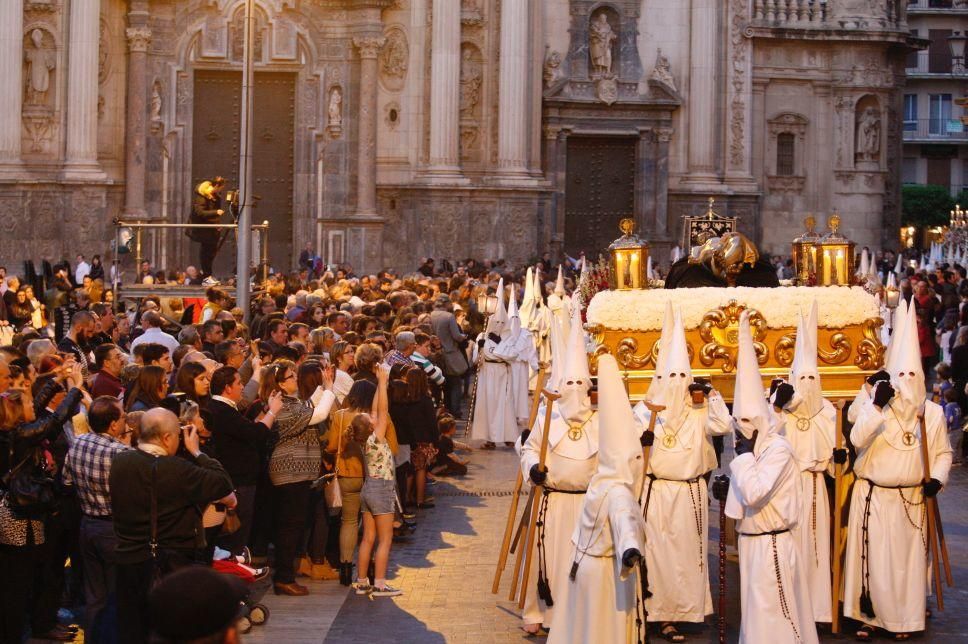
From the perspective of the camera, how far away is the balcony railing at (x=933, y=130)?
76812mm

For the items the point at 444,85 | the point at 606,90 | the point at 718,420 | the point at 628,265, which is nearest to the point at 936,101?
the point at 606,90

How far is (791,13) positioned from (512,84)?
767cm

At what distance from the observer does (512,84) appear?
36406 mm

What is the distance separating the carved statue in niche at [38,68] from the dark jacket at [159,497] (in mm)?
25657

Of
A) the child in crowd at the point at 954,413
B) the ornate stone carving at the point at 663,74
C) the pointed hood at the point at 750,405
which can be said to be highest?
the ornate stone carving at the point at 663,74

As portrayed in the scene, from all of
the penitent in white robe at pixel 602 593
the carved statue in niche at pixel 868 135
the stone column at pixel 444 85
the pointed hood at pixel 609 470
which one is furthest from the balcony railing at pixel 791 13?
the penitent in white robe at pixel 602 593

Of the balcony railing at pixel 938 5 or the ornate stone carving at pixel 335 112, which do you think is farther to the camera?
the balcony railing at pixel 938 5

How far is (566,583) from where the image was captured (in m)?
10.4

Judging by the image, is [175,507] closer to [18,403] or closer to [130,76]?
[18,403]

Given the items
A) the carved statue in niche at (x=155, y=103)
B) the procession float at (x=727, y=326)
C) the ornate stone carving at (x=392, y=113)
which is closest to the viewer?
the procession float at (x=727, y=326)

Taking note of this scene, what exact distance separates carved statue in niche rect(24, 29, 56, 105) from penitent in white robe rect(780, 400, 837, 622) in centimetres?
2456

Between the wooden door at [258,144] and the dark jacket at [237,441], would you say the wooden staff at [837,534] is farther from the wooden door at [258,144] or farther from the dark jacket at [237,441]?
the wooden door at [258,144]

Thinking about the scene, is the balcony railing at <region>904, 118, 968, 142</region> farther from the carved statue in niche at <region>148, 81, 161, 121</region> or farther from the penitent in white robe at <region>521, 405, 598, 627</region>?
the penitent in white robe at <region>521, 405, 598, 627</region>

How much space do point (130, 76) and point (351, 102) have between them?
184 inches
